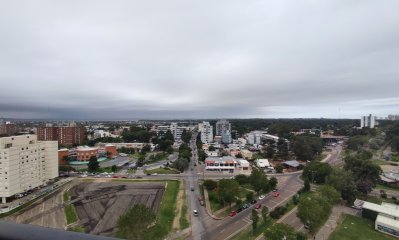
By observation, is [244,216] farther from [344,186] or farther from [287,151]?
[287,151]

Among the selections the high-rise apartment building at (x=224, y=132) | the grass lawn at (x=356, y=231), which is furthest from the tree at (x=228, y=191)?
the high-rise apartment building at (x=224, y=132)

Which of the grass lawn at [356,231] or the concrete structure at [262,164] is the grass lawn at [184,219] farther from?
the concrete structure at [262,164]

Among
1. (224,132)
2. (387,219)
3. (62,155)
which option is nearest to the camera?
(387,219)

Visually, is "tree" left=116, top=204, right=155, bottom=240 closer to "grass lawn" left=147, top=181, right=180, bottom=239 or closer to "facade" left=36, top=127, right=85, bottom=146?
"grass lawn" left=147, top=181, right=180, bottom=239

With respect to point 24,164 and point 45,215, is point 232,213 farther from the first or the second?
point 24,164

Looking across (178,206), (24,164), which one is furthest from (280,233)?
(24,164)

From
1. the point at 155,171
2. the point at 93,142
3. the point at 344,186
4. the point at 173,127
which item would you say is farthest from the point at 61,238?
the point at 173,127

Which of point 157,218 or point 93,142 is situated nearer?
point 157,218
